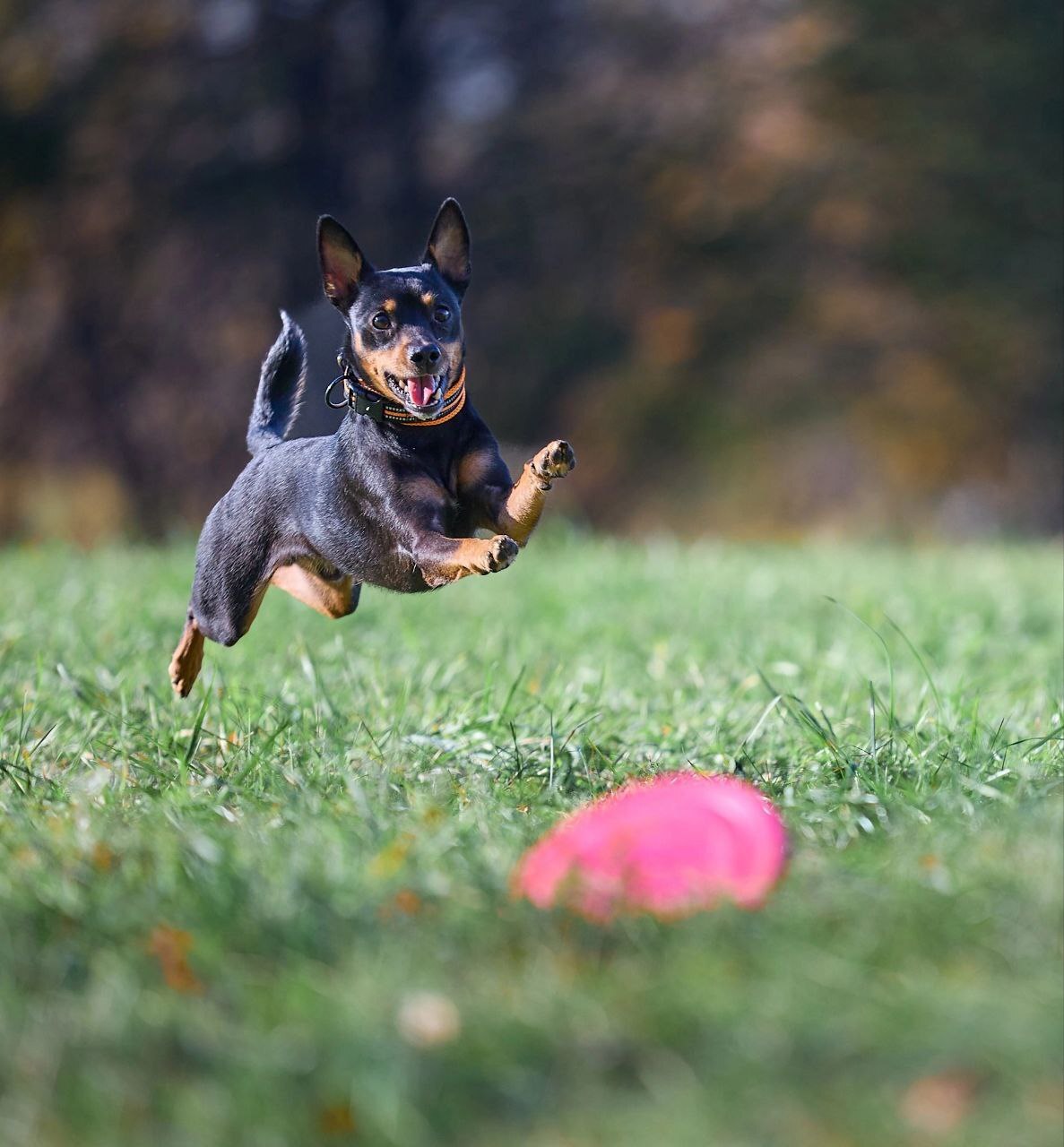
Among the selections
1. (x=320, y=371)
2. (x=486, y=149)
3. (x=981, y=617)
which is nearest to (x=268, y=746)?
(x=320, y=371)

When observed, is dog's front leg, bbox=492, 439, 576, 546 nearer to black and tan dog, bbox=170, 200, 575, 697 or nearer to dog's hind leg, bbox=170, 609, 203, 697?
black and tan dog, bbox=170, 200, 575, 697

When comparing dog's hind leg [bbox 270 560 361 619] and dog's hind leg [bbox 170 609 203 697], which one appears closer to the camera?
dog's hind leg [bbox 270 560 361 619]

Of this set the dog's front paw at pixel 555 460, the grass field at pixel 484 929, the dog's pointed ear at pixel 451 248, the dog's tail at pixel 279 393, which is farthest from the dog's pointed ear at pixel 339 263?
the grass field at pixel 484 929

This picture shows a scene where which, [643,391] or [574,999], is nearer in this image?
[574,999]

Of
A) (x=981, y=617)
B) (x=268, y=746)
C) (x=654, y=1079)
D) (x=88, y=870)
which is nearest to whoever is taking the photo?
(x=654, y=1079)

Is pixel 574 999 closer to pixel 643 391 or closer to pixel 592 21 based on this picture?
pixel 643 391

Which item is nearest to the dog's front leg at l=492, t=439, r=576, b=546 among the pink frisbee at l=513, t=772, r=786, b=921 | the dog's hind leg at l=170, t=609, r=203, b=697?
the pink frisbee at l=513, t=772, r=786, b=921

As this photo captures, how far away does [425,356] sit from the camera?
2.31m

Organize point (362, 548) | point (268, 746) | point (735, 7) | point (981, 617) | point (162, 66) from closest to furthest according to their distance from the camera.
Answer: point (362, 548) < point (268, 746) < point (981, 617) < point (162, 66) < point (735, 7)

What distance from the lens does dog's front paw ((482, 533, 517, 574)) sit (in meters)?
2.18

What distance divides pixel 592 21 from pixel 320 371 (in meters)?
11.1

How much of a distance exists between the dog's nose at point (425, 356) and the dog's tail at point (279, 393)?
588mm

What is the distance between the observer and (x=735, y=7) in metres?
12.7

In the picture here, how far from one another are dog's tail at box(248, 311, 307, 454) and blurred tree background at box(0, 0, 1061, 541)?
30.1 ft
